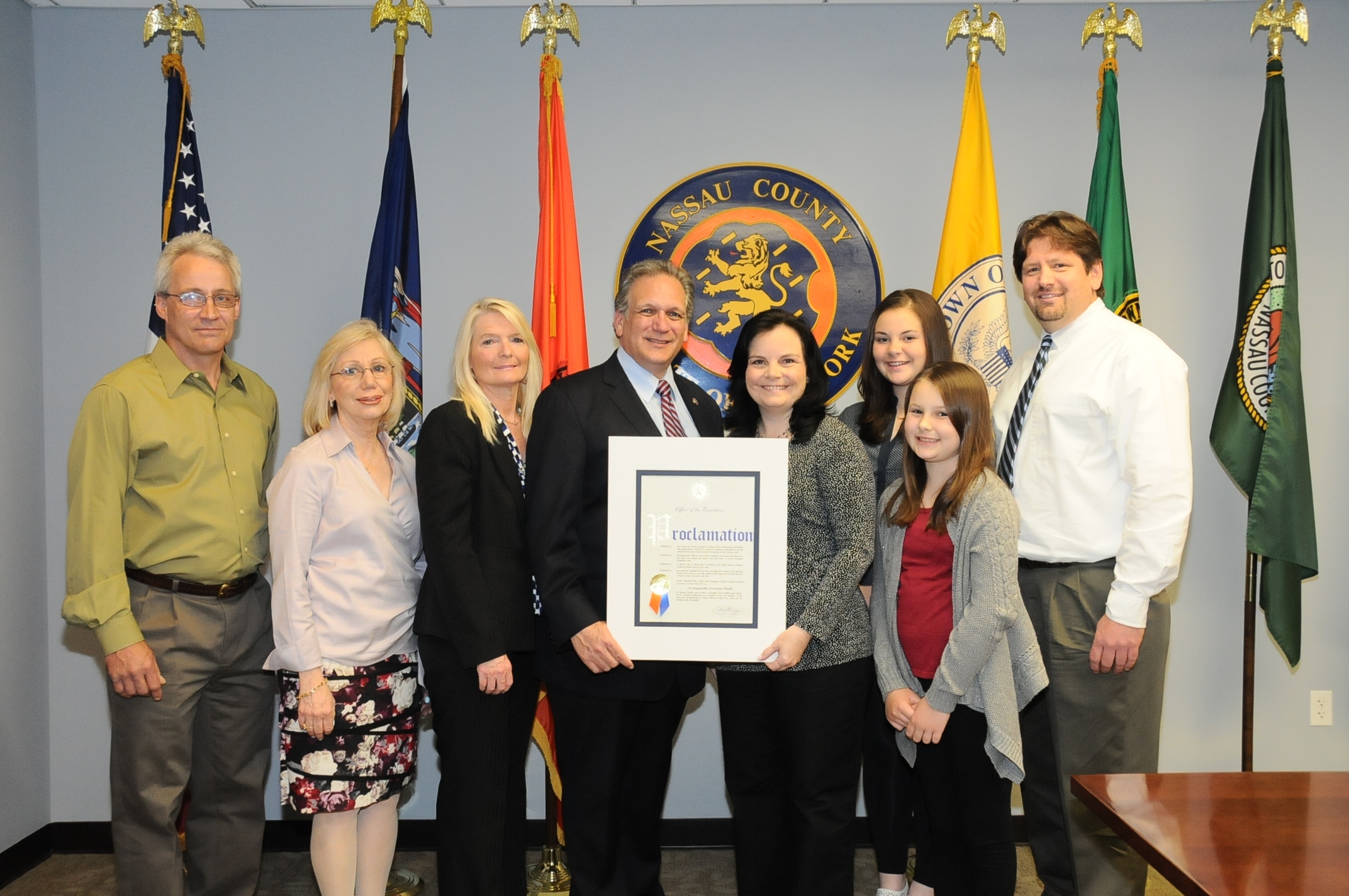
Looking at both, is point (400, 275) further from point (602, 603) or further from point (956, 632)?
point (956, 632)

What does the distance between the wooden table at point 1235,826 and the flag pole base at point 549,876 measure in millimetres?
2067

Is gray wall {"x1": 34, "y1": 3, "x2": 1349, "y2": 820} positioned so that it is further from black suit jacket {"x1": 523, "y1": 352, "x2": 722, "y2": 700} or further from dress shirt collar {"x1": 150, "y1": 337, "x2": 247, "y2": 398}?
black suit jacket {"x1": 523, "y1": 352, "x2": 722, "y2": 700}

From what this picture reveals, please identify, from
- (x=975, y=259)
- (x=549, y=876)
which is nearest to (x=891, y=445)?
(x=975, y=259)

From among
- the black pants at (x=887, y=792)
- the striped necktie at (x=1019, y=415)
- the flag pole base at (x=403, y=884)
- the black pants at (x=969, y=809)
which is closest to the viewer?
the black pants at (x=969, y=809)

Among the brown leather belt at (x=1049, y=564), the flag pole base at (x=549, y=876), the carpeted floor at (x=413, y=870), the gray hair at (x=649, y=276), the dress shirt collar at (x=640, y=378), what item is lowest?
the carpeted floor at (x=413, y=870)

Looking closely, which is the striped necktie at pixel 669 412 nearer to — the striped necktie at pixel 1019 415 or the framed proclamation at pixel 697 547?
the framed proclamation at pixel 697 547

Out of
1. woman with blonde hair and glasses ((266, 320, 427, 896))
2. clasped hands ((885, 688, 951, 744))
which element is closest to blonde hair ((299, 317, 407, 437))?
woman with blonde hair and glasses ((266, 320, 427, 896))

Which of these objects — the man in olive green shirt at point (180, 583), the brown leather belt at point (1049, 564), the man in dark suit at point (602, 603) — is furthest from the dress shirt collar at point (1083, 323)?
the man in olive green shirt at point (180, 583)

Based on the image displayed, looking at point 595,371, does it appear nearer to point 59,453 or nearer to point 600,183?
point 600,183

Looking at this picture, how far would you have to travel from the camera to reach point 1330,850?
4.50 feet

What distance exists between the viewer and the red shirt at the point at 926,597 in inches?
88.1

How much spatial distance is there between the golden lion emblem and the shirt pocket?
1.27 metres

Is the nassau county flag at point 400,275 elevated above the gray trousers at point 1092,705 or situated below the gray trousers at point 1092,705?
above

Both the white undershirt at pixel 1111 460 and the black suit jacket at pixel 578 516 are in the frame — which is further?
the white undershirt at pixel 1111 460
